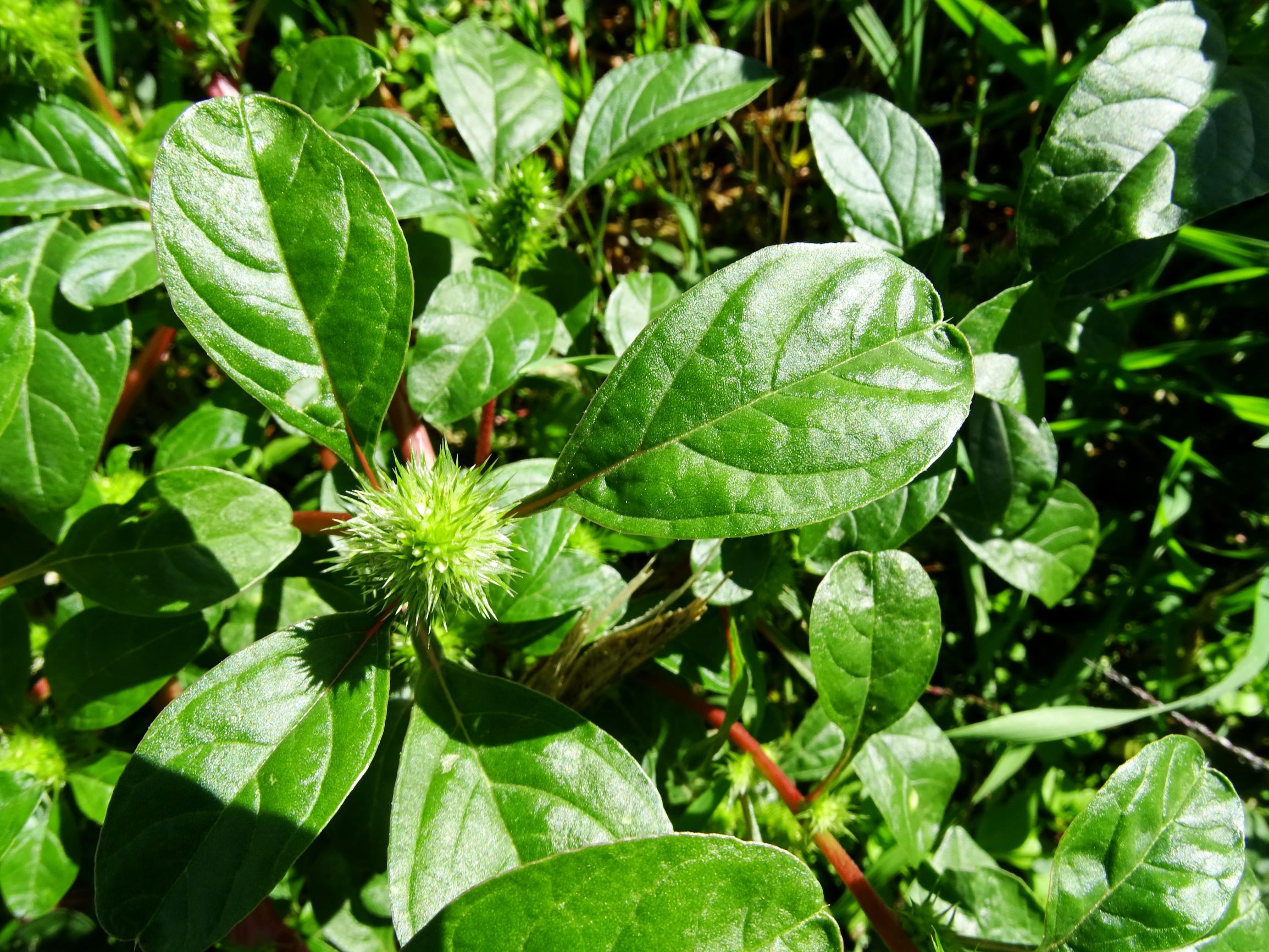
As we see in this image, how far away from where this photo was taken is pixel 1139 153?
1562mm

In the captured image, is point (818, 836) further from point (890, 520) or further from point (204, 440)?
point (204, 440)

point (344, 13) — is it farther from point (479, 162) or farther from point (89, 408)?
point (89, 408)

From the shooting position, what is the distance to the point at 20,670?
173cm

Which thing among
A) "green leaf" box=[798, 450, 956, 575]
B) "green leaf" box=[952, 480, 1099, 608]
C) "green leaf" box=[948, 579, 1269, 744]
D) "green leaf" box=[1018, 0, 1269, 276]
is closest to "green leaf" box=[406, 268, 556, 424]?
"green leaf" box=[798, 450, 956, 575]

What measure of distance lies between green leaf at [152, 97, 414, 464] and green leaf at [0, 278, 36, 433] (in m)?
0.31

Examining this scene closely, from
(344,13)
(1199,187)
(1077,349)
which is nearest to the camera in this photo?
(1199,187)

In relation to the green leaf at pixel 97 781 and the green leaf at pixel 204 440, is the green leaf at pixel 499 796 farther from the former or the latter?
the green leaf at pixel 204 440

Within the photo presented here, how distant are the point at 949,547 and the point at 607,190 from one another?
4.60 feet

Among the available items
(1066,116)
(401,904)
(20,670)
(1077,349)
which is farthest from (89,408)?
(1077,349)

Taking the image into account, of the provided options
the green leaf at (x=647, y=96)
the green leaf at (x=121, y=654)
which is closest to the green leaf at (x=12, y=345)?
the green leaf at (x=121, y=654)

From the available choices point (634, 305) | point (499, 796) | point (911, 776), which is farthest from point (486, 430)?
point (911, 776)

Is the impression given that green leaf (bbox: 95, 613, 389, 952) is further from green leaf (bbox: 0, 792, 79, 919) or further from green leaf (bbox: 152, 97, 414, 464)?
green leaf (bbox: 0, 792, 79, 919)

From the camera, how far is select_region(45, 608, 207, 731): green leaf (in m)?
1.67

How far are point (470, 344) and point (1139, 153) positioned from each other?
1.31 metres
